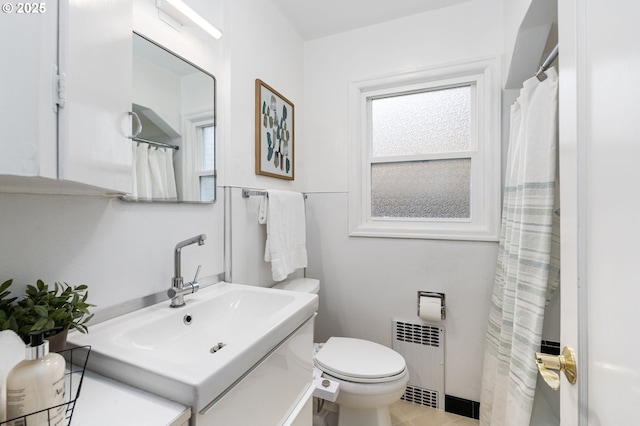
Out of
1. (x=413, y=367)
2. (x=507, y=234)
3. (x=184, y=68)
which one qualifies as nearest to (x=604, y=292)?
(x=507, y=234)

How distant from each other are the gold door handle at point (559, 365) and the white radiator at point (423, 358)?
1285 mm

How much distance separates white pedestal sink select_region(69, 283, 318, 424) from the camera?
56 cm

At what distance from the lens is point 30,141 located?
0.44 metres

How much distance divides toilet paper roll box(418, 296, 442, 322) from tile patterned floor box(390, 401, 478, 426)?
56 centimetres

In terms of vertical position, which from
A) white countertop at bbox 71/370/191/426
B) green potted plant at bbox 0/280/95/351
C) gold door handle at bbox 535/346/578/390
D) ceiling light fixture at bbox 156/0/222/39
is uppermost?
ceiling light fixture at bbox 156/0/222/39

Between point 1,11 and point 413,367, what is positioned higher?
point 1,11

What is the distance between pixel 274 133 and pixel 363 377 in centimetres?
143

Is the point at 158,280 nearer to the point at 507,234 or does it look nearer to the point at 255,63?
the point at 255,63

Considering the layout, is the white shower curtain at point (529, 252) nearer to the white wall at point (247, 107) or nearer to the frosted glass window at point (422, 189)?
the frosted glass window at point (422, 189)

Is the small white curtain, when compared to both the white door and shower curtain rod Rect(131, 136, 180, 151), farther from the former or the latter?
the white door

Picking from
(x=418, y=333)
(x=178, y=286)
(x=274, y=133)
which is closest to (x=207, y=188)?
(x=178, y=286)

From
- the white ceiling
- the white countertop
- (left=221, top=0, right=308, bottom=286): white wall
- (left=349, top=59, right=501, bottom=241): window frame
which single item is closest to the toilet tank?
(left=221, top=0, right=308, bottom=286): white wall

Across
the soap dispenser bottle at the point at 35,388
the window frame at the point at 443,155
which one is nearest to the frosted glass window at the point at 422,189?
the window frame at the point at 443,155

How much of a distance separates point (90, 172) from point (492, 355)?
1867 mm
